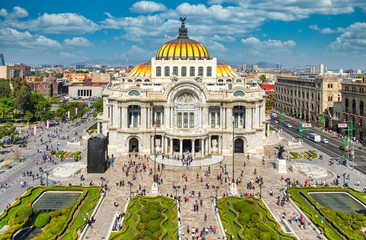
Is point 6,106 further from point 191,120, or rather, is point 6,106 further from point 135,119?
point 191,120

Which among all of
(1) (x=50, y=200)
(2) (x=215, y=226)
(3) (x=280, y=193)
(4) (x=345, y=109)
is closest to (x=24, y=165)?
(1) (x=50, y=200)

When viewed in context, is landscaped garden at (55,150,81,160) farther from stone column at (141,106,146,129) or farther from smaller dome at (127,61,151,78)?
smaller dome at (127,61,151,78)

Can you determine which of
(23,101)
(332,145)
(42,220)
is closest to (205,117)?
(332,145)

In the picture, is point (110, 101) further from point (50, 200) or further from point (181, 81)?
point (50, 200)

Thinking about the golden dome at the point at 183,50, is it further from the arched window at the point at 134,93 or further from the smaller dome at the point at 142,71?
the arched window at the point at 134,93

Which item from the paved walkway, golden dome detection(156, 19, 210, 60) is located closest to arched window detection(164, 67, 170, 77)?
golden dome detection(156, 19, 210, 60)
